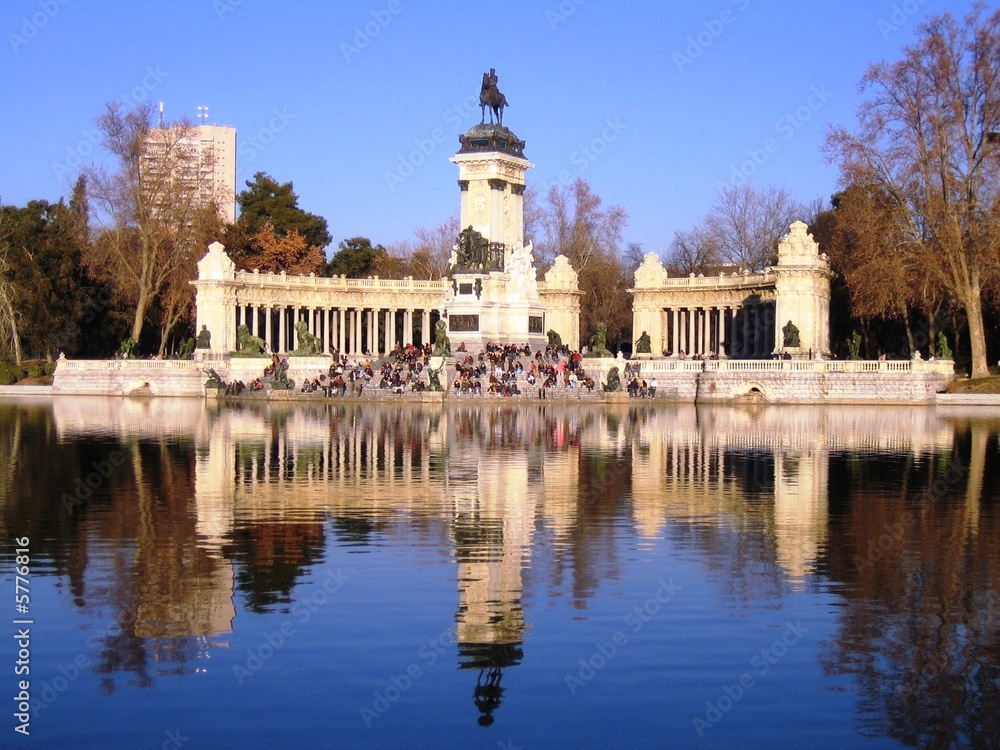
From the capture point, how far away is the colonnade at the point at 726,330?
250ft

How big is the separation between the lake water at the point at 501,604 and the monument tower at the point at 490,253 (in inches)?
1500

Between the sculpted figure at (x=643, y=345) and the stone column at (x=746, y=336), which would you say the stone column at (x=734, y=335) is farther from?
the sculpted figure at (x=643, y=345)

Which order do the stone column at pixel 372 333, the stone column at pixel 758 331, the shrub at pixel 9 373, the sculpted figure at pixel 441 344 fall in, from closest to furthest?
the sculpted figure at pixel 441 344
the shrub at pixel 9 373
the stone column at pixel 758 331
the stone column at pixel 372 333

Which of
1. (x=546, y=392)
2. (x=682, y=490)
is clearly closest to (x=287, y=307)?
(x=546, y=392)

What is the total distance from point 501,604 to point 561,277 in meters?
72.9

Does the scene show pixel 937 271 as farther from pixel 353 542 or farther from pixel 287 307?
pixel 353 542

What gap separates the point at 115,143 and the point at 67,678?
222 feet

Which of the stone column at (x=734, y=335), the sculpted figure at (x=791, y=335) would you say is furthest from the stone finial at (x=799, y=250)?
the stone column at (x=734, y=335)

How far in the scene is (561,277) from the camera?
8556cm

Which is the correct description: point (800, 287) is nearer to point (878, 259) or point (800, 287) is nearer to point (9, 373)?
point (878, 259)

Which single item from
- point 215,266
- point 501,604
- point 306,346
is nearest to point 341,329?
point 215,266

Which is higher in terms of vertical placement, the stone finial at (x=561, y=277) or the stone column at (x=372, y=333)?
the stone finial at (x=561, y=277)

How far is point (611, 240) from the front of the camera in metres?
100

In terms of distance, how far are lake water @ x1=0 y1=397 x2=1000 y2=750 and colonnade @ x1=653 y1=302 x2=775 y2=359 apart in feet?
163
